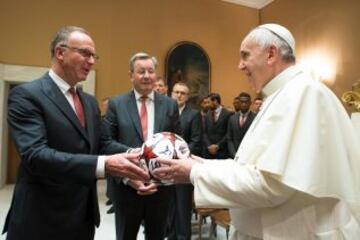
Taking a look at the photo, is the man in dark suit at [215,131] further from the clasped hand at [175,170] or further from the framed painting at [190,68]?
the clasped hand at [175,170]

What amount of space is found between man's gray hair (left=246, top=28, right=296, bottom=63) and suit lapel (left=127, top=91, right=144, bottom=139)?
1.36m

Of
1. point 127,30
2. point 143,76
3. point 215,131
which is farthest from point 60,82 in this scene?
point 127,30

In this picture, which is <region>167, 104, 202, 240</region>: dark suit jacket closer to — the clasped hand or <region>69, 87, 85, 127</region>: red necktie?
<region>69, 87, 85, 127</region>: red necktie

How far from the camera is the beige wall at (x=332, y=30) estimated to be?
704 centimetres

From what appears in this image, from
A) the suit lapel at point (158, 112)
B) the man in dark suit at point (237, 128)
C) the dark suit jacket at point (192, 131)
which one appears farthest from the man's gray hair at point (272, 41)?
the man in dark suit at point (237, 128)

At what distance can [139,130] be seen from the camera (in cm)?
287

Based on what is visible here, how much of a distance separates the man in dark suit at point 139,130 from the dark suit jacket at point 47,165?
610mm

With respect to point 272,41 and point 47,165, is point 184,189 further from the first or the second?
point 272,41

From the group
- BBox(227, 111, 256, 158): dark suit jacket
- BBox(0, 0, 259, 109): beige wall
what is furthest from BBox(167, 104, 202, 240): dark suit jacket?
BBox(0, 0, 259, 109): beige wall

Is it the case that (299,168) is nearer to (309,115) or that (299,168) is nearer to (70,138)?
(309,115)

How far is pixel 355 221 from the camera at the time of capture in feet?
5.33

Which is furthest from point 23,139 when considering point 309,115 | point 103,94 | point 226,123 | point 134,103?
point 103,94

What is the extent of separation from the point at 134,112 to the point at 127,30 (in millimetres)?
5916

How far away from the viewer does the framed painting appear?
8.93 meters
